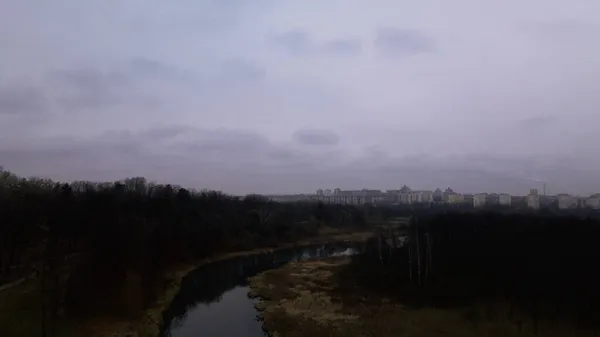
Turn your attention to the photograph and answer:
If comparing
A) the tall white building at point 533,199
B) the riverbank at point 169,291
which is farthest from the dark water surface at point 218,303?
the tall white building at point 533,199

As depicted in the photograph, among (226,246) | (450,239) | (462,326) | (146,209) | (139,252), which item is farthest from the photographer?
(226,246)

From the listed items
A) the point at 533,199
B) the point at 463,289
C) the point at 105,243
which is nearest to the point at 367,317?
the point at 463,289

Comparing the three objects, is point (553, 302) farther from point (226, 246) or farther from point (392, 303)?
point (226, 246)

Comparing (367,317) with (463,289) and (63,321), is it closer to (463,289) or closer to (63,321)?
(463,289)

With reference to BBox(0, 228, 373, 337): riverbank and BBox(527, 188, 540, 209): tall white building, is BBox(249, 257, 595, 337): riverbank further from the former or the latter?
BBox(527, 188, 540, 209): tall white building

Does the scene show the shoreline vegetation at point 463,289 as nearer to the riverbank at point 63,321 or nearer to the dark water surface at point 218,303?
the dark water surface at point 218,303

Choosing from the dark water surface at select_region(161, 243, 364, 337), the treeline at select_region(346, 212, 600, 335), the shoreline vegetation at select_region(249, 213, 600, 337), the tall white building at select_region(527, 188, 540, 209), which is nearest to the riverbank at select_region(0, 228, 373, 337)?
the dark water surface at select_region(161, 243, 364, 337)

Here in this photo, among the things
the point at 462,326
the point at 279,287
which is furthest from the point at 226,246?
the point at 462,326
